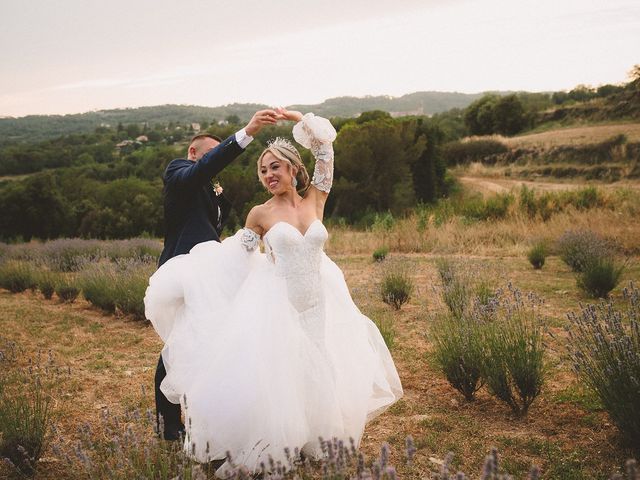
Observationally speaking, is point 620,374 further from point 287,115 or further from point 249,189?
point 249,189

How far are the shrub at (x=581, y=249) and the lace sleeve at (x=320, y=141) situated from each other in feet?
19.4

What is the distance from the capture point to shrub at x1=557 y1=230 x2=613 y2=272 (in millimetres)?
7990

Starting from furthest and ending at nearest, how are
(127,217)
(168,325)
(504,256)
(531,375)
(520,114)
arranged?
(520,114) < (127,217) < (504,256) < (531,375) < (168,325)

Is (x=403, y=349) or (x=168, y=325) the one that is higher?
(x=168, y=325)

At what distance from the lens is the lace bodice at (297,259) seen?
3.14 metres

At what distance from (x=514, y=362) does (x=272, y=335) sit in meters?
1.88

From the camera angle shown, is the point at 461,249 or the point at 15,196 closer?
the point at 461,249

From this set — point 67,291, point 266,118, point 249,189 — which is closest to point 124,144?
point 249,189

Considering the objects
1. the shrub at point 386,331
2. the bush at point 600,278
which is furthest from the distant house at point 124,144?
the shrub at point 386,331

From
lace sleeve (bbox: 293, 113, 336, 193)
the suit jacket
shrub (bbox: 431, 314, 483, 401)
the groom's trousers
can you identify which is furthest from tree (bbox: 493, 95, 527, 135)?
the groom's trousers

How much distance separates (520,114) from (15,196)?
42084mm

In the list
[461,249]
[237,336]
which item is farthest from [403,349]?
[461,249]

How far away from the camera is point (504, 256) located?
11.2 meters

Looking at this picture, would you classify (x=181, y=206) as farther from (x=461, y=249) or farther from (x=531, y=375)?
(x=461, y=249)
